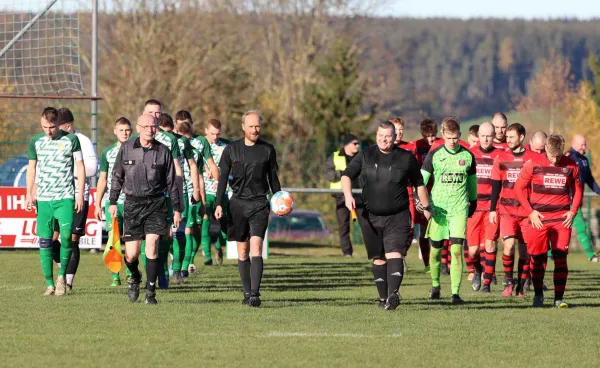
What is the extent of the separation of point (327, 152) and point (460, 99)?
122564 mm

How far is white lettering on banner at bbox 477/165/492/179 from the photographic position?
1550 cm

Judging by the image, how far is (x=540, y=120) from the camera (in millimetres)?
88938

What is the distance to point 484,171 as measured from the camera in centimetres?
1552

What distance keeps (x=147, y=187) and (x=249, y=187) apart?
3.37ft

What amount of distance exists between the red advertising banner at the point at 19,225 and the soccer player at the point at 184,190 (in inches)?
195

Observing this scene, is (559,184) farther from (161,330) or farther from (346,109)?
(346,109)

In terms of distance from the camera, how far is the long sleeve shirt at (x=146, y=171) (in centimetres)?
1244

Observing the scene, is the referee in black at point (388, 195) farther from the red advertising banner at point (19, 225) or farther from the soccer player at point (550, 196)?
the red advertising banner at point (19, 225)

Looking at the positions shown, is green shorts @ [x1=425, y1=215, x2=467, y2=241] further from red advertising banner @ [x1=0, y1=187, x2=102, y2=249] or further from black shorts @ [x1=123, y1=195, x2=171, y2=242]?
red advertising banner @ [x1=0, y1=187, x2=102, y2=249]

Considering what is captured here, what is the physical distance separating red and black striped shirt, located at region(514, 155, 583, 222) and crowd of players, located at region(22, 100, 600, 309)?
1 cm

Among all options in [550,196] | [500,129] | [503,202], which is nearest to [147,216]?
[550,196]

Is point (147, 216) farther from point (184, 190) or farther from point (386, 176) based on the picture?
point (184, 190)

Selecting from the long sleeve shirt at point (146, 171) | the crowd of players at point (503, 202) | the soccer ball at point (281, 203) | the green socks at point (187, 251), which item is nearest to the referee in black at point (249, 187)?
the soccer ball at point (281, 203)

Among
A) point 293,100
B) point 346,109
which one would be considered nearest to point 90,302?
point 346,109
